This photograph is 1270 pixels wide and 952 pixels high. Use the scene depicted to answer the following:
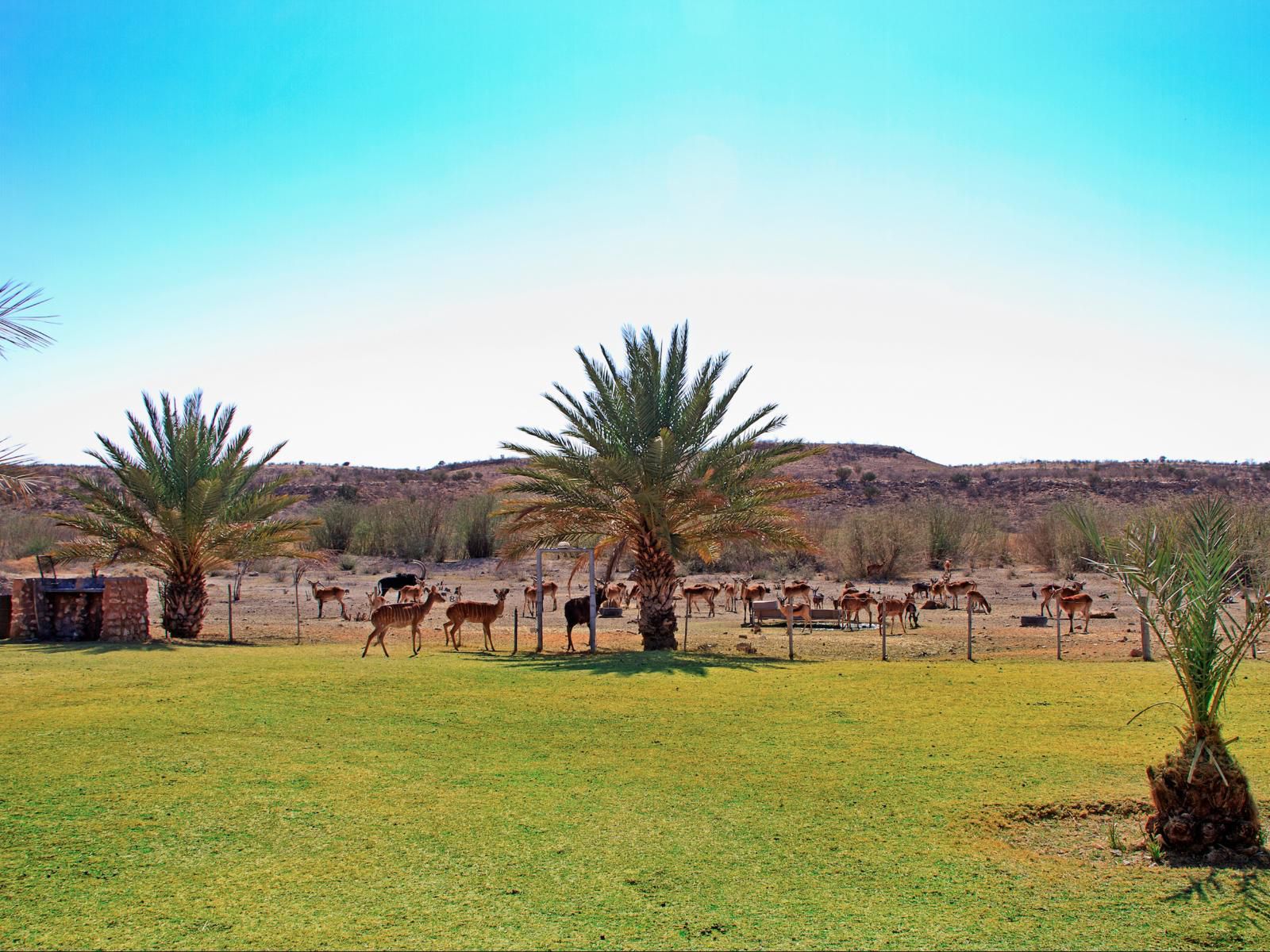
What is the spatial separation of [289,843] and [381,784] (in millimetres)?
1583

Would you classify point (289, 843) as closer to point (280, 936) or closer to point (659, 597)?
point (280, 936)

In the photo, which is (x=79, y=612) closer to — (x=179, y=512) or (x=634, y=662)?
(x=179, y=512)

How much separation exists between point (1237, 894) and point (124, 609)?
747 inches

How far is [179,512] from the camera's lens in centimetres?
2191

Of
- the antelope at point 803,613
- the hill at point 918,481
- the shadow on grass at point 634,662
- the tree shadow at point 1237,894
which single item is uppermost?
the hill at point 918,481

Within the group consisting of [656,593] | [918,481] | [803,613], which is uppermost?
[918,481]

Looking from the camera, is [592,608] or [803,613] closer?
[592,608]

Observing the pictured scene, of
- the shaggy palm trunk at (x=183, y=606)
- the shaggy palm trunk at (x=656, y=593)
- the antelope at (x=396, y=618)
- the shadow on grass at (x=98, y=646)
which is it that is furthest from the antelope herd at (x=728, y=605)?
the shaggy palm trunk at (x=183, y=606)

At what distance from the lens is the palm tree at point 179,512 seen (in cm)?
2178

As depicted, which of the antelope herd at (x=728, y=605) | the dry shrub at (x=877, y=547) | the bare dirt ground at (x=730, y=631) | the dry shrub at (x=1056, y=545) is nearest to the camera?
the antelope herd at (x=728, y=605)

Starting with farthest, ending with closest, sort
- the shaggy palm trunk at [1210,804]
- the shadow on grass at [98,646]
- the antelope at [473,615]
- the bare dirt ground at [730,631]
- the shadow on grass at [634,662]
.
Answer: the bare dirt ground at [730,631]
the antelope at [473,615]
the shadow on grass at [98,646]
the shadow on grass at [634,662]
the shaggy palm trunk at [1210,804]

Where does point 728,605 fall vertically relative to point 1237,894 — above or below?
above

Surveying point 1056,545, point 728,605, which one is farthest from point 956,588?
point 1056,545

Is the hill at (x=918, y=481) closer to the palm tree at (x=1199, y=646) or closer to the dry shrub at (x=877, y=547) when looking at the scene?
the dry shrub at (x=877, y=547)
